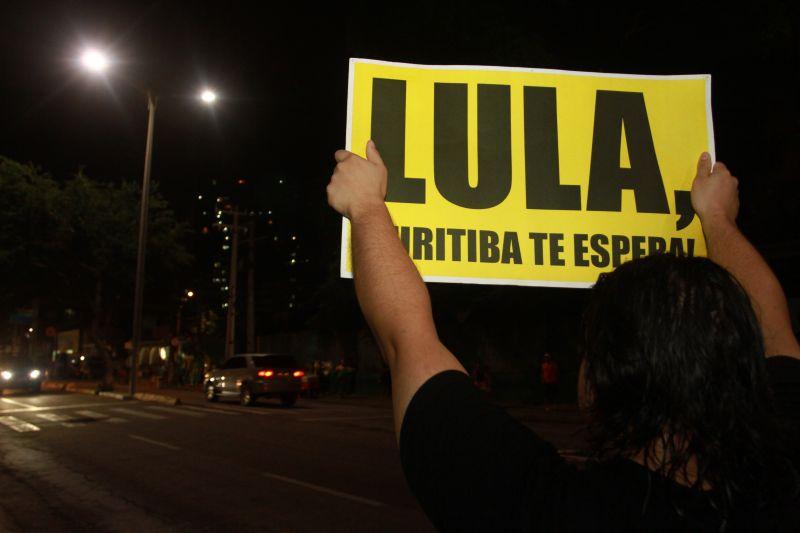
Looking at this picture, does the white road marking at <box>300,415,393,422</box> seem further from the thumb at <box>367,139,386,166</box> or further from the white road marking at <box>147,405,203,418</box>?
the thumb at <box>367,139,386,166</box>

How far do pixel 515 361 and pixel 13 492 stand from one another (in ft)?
61.5

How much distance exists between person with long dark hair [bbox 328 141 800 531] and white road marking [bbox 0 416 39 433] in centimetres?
1544

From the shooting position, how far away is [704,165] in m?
2.35

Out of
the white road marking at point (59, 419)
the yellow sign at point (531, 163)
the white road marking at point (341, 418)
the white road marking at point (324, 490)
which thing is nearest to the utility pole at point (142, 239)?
the white road marking at point (59, 419)

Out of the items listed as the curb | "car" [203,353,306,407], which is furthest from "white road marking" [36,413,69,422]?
"car" [203,353,306,407]

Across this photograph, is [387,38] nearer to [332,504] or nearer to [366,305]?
[332,504]

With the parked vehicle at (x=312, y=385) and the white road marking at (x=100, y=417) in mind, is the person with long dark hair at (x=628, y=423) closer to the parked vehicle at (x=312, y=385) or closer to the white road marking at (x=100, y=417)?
the white road marking at (x=100, y=417)

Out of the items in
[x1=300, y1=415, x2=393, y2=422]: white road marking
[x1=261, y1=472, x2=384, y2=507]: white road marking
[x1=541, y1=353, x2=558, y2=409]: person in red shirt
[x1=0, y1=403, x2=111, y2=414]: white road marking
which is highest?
[x1=541, y1=353, x2=558, y2=409]: person in red shirt

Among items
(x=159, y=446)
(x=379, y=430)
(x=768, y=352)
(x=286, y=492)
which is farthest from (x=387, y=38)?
(x=768, y=352)

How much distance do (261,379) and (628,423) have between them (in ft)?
71.0

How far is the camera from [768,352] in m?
1.81

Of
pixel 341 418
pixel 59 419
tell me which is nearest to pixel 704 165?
pixel 341 418

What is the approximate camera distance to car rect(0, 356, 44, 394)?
1110 inches

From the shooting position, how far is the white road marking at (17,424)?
1455cm
